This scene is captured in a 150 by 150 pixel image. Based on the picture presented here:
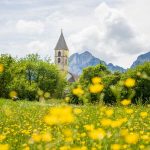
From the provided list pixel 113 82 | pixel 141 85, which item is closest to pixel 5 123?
pixel 141 85

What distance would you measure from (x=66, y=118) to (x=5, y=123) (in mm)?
7642

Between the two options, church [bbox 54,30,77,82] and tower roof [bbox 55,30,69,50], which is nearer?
tower roof [bbox 55,30,69,50]

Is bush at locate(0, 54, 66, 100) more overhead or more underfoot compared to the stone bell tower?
more underfoot

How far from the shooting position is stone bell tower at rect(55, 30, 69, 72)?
166500 millimetres

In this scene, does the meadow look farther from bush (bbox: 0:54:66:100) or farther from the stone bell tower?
the stone bell tower

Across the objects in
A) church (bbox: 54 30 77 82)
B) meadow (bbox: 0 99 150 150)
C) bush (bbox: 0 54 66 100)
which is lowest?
meadow (bbox: 0 99 150 150)

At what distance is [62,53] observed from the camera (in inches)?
6580

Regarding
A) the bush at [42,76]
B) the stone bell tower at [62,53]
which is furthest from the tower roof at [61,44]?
the bush at [42,76]

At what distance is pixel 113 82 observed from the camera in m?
59.1

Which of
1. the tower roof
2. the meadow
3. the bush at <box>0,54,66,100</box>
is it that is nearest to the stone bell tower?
the tower roof

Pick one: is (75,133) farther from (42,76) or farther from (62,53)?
(62,53)

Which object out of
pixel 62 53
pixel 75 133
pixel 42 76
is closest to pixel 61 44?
pixel 62 53

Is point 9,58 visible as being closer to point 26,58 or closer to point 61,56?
point 26,58

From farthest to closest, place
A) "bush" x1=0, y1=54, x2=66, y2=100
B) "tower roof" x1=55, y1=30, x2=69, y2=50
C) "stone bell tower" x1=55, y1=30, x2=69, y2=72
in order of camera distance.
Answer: "stone bell tower" x1=55, y1=30, x2=69, y2=72 < "tower roof" x1=55, y1=30, x2=69, y2=50 < "bush" x1=0, y1=54, x2=66, y2=100
